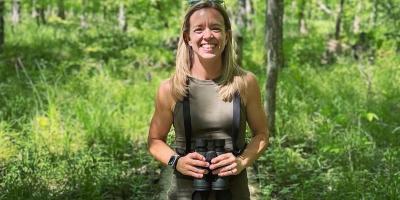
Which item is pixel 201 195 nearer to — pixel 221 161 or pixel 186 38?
pixel 221 161

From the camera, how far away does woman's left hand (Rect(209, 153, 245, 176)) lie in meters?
1.98

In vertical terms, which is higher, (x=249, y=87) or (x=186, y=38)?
(x=186, y=38)

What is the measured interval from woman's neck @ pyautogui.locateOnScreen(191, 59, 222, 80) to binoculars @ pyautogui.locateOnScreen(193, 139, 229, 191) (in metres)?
0.30

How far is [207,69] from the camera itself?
2154 millimetres

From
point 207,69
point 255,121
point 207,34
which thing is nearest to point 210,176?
point 255,121

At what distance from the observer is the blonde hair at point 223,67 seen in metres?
2.10

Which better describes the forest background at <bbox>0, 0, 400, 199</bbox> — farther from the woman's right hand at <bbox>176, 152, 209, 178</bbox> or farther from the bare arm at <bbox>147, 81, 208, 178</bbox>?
the woman's right hand at <bbox>176, 152, 209, 178</bbox>

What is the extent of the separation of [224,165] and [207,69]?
444 mm

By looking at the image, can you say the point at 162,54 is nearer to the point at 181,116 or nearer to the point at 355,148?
the point at 355,148

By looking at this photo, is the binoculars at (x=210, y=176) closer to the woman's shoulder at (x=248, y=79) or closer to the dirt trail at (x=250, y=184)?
the woman's shoulder at (x=248, y=79)

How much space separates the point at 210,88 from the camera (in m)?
→ 2.12

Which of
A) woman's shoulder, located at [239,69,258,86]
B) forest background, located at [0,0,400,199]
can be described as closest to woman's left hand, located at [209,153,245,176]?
woman's shoulder, located at [239,69,258,86]

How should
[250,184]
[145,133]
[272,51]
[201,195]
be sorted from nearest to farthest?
[201,195] < [250,184] < [272,51] < [145,133]

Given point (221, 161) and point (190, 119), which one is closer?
point (221, 161)
